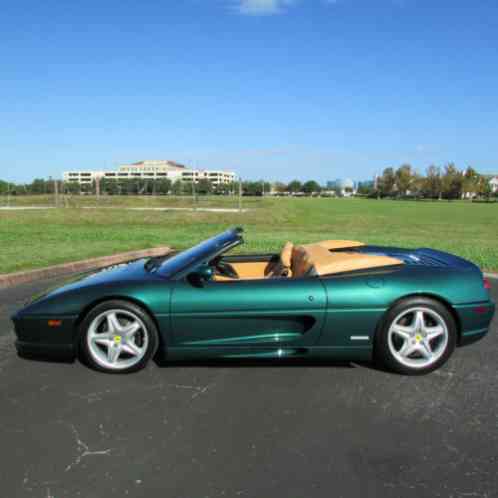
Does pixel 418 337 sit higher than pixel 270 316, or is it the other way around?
pixel 270 316

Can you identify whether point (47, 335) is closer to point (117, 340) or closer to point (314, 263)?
point (117, 340)

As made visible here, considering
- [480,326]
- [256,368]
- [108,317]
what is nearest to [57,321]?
[108,317]

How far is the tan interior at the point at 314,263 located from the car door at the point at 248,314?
20 centimetres

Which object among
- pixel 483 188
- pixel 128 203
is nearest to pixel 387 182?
pixel 483 188

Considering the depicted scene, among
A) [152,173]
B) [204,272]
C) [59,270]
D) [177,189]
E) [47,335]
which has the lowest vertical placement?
[59,270]

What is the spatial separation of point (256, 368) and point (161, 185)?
94.1m

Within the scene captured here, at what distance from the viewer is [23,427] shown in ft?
8.63

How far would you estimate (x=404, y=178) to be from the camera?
127 metres

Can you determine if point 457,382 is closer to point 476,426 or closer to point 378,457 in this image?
point 476,426

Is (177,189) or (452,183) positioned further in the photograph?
(452,183)

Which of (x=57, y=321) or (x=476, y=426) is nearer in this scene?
(x=476, y=426)

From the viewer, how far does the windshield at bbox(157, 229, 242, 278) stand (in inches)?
134

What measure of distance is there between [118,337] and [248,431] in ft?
4.35

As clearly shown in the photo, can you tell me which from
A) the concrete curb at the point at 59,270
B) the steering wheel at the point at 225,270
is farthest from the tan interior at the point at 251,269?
the concrete curb at the point at 59,270
